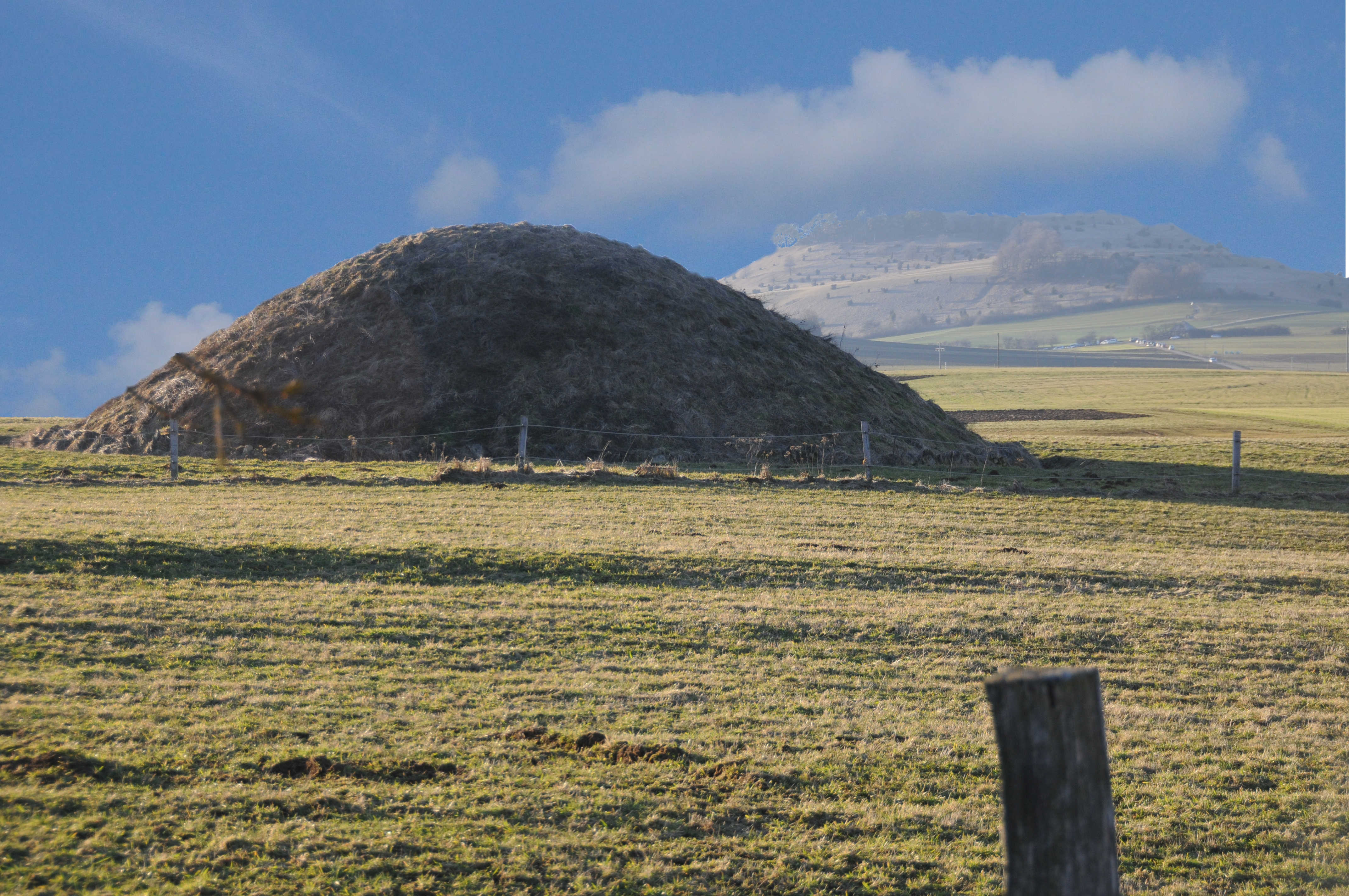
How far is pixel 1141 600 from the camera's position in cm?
1304

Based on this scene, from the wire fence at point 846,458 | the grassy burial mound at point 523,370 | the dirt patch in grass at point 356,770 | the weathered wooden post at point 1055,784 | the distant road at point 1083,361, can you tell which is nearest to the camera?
the weathered wooden post at point 1055,784

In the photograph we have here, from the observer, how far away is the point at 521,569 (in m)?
13.6

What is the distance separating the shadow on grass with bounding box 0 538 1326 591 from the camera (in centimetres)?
1282

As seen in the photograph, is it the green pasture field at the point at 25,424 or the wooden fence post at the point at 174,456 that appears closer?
the wooden fence post at the point at 174,456

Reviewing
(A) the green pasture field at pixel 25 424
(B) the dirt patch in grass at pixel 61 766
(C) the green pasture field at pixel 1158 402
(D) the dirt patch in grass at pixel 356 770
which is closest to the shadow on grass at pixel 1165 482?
(C) the green pasture field at pixel 1158 402

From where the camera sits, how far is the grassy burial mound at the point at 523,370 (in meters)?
32.9

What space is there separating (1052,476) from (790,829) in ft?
78.5

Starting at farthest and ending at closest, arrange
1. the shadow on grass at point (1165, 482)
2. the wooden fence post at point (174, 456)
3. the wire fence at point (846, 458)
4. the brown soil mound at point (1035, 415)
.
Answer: the brown soil mound at point (1035, 415) < the wire fence at point (846, 458) < the shadow on grass at point (1165, 482) < the wooden fence post at point (174, 456)

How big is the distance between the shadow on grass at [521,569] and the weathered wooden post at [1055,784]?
9918 millimetres

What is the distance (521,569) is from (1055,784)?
11.0 metres

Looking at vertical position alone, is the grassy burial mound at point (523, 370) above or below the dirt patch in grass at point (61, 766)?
above

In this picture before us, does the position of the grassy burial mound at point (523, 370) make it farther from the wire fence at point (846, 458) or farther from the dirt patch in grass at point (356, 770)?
the dirt patch in grass at point (356, 770)

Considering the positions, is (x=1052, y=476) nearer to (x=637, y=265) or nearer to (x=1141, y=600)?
(x=1141, y=600)

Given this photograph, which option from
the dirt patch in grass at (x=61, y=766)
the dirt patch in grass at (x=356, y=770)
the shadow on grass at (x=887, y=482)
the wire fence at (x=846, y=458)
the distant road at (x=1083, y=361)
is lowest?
the dirt patch in grass at (x=356, y=770)
